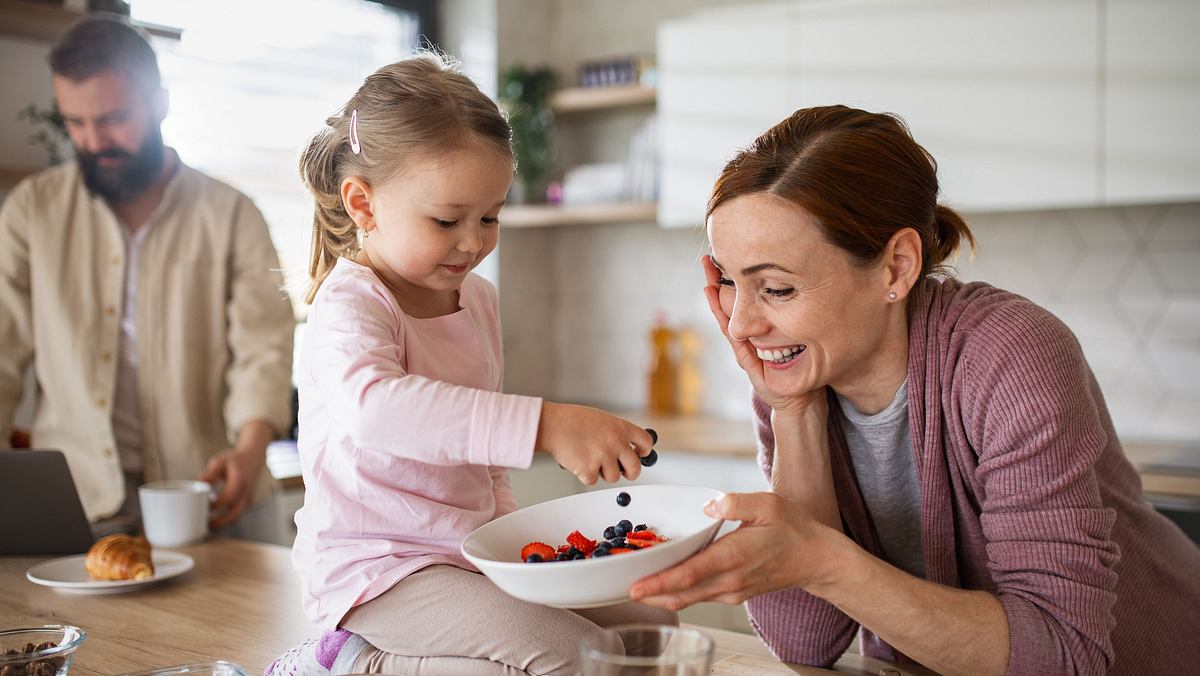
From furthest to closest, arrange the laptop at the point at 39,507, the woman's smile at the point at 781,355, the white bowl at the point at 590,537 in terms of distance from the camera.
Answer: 1. the laptop at the point at 39,507
2. the woman's smile at the point at 781,355
3. the white bowl at the point at 590,537

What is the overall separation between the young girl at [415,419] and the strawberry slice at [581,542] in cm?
8

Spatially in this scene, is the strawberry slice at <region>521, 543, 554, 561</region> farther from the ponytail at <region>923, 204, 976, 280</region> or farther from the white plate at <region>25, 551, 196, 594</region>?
the white plate at <region>25, 551, 196, 594</region>

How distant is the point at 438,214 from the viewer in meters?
1.23

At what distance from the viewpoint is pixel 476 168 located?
123 cm

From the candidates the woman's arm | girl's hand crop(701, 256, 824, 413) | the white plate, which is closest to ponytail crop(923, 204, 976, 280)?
girl's hand crop(701, 256, 824, 413)

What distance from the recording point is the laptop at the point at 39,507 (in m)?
1.71

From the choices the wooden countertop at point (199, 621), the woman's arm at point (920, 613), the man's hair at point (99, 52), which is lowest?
the wooden countertop at point (199, 621)

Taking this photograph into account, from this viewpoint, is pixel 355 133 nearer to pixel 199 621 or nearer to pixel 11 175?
pixel 199 621

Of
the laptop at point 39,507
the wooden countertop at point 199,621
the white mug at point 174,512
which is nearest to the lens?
the wooden countertop at point 199,621

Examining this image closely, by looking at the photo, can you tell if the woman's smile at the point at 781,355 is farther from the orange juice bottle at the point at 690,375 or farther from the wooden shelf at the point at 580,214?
the orange juice bottle at the point at 690,375

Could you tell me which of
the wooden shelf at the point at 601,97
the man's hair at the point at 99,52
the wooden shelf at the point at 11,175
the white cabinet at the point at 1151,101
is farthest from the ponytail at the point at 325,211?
the wooden shelf at the point at 601,97

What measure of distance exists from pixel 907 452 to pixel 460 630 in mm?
713

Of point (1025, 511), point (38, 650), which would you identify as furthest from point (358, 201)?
point (1025, 511)

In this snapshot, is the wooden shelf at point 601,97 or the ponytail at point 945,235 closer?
the ponytail at point 945,235
